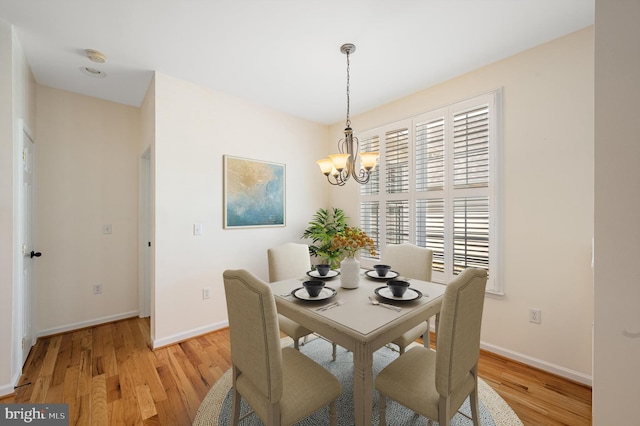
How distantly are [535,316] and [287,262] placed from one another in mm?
2175

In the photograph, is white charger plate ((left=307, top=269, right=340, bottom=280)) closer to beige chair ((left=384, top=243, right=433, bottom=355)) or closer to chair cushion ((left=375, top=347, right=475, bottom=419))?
beige chair ((left=384, top=243, right=433, bottom=355))

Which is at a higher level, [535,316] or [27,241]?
[27,241]

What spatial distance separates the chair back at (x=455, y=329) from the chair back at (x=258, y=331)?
2.35ft

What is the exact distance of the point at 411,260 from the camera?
2420 millimetres

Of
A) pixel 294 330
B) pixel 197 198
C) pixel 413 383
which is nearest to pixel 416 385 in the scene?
pixel 413 383

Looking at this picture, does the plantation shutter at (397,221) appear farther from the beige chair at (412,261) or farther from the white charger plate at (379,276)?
the white charger plate at (379,276)

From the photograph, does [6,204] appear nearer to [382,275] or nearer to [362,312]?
[362,312]

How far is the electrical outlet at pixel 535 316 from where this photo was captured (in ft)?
7.29

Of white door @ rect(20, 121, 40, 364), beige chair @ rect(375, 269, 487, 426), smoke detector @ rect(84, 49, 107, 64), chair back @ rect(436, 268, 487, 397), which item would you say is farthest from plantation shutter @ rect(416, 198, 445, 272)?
white door @ rect(20, 121, 40, 364)

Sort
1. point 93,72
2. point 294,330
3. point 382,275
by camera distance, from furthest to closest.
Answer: point 93,72
point 382,275
point 294,330

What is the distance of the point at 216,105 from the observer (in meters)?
3.02

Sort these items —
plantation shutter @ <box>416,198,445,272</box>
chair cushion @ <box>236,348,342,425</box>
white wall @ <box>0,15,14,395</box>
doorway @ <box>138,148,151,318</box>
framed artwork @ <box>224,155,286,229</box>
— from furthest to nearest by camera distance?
doorway @ <box>138,148,151,318</box>
framed artwork @ <box>224,155,286,229</box>
plantation shutter @ <box>416,198,445,272</box>
white wall @ <box>0,15,14,395</box>
chair cushion @ <box>236,348,342,425</box>

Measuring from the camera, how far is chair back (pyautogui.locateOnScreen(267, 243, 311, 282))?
7.99 feet

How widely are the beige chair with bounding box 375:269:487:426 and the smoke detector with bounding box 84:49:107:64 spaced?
3.18m
